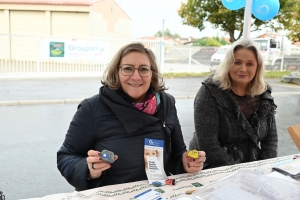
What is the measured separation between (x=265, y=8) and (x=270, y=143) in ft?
11.2

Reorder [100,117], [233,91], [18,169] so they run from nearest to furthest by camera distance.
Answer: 1. [100,117]
2. [233,91]
3. [18,169]

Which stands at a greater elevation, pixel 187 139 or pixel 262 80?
pixel 262 80

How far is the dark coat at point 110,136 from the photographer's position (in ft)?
5.66

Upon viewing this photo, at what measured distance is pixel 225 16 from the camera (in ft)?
47.3

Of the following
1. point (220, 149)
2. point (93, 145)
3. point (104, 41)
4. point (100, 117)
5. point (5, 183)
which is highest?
point (104, 41)

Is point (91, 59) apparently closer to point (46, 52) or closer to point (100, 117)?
point (46, 52)

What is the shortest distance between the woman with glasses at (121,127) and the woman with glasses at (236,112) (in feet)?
1.94

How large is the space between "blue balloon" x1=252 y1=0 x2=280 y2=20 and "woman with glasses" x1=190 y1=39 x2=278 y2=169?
3027 millimetres

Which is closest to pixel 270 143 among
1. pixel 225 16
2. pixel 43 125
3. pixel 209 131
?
pixel 209 131

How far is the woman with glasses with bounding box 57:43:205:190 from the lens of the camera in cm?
172

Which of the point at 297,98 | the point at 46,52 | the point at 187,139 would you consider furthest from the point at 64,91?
the point at 297,98

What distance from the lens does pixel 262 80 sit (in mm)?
2602

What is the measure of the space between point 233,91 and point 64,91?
24.4 feet

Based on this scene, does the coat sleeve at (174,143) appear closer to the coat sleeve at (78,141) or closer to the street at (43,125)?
the coat sleeve at (78,141)
